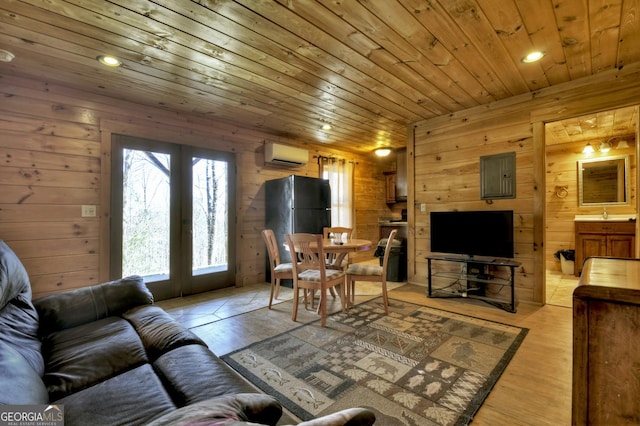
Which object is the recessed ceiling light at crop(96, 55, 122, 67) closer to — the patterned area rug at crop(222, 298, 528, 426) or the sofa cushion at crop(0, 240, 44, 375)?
the sofa cushion at crop(0, 240, 44, 375)

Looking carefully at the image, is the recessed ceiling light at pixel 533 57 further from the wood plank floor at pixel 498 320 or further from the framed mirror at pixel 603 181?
the framed mirror at pixel 603 181

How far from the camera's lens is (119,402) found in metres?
1.03

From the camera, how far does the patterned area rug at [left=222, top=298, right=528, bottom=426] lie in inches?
63.5

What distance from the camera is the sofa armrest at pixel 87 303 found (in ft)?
5.56

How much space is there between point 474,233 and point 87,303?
3.81 m

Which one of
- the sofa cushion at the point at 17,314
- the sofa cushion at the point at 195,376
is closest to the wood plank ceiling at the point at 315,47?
the sofa cushion at the point at 17,314

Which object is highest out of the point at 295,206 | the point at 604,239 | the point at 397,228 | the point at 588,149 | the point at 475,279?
the point at 588,149

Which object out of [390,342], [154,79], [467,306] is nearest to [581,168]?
[467,306]

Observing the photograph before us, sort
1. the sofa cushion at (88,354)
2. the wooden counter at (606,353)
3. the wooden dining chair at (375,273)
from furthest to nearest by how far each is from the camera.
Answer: the wooden dining chair at (375,273) < the sofa cushion at (88,354) < the wooden counter at (606,353)

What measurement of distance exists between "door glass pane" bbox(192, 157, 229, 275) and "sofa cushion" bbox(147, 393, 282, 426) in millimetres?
3431

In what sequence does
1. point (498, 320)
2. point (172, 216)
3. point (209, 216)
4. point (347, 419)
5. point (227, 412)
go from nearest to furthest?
1. point (347, 419)
2. point (227, 412)
3. point (498, 320)
4. point (172, 216)
5. point (209, 216)

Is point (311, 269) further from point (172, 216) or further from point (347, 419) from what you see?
point (347, 419)

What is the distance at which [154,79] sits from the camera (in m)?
2.86

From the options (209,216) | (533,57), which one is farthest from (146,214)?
(533,57)
